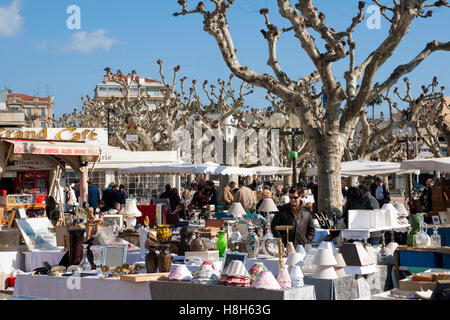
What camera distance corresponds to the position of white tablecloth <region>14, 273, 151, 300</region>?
541cm

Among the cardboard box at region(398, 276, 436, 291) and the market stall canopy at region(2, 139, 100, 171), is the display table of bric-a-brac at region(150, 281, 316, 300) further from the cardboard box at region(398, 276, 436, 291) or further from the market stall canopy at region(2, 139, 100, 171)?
the market stall canopy at region(2, 139, 100, 171)

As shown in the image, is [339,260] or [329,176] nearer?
[339,260]

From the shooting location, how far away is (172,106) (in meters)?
35.8

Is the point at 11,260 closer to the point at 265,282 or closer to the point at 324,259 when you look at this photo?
the point at 324,259

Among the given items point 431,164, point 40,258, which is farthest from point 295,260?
point 431,164

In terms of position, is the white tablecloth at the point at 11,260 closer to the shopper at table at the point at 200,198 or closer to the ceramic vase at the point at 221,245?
the ceramic vase at the point at 221,245

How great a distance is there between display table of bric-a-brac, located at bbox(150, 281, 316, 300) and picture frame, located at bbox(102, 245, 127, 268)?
1373 mm

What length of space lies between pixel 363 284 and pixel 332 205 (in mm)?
9437

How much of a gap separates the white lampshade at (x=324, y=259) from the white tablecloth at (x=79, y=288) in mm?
1377

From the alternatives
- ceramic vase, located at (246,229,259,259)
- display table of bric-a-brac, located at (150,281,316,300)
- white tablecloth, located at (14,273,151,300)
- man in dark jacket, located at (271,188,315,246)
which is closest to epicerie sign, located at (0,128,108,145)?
man in dark jacket, located at (271,188,315,246)

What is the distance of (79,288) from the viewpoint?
583 cm

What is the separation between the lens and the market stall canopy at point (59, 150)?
576 inches

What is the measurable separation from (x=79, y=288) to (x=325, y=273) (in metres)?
2.29
